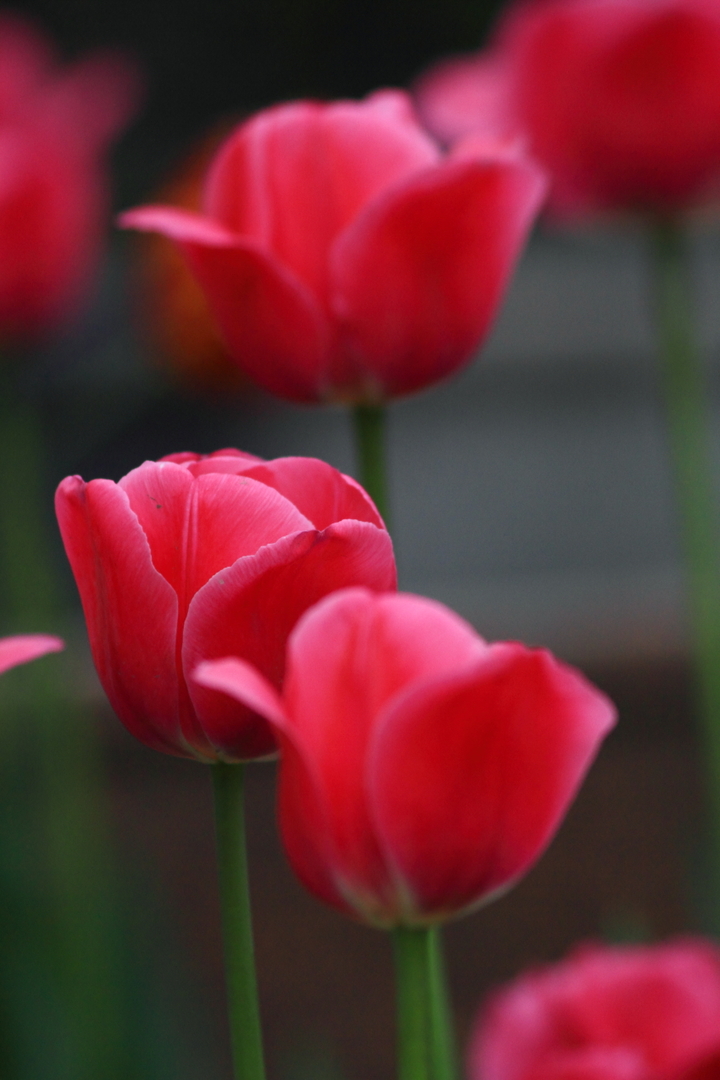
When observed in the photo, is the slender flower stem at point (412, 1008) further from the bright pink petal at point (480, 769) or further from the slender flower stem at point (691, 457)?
the slender flower stem at point (691, 457)

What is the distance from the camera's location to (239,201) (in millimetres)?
248

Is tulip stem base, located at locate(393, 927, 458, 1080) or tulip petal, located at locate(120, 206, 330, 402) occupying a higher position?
tulip petal, located at locate(120, 206, 330, 402)

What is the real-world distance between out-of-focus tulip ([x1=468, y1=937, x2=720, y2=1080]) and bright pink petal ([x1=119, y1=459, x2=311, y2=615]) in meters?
0.13

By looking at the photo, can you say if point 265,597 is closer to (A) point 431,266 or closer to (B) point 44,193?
(A) point 431,266

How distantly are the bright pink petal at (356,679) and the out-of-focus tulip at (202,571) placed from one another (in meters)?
0.01

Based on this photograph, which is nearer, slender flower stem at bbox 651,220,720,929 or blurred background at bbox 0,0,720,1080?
slender flower stem at bbox 651,220,720,929

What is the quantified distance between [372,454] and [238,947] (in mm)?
110

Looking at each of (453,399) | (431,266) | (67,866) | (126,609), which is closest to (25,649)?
(126,609)

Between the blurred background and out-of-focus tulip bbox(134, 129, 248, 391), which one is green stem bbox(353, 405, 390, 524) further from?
the blurred background

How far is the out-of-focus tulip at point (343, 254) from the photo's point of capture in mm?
234

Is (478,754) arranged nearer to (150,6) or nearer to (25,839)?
(25,839)

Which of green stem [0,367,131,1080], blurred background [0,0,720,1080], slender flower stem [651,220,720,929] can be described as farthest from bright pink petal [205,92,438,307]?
blurred background [0,0,720,1080]

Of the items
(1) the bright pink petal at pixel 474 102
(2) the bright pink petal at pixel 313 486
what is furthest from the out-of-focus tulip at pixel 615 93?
(2) the bright pink petal at pixel 313 486

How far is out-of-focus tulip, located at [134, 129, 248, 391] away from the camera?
26.8 inches
